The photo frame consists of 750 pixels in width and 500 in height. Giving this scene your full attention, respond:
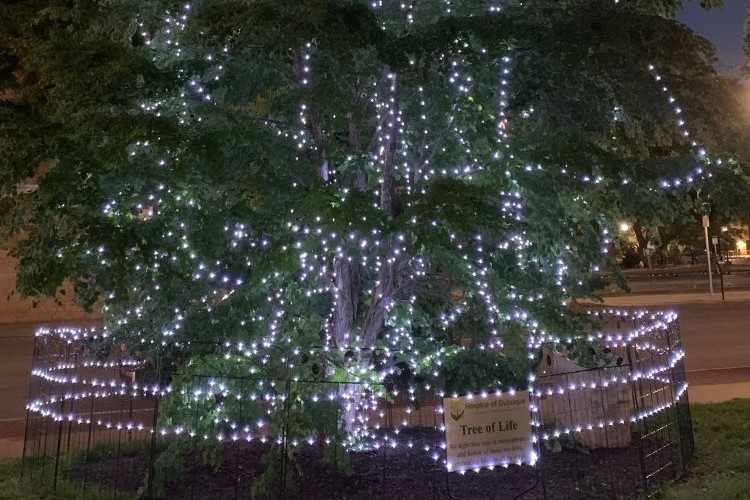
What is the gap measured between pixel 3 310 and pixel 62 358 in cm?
1914

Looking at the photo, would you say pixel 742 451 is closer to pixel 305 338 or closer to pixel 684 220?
pixel 684 220

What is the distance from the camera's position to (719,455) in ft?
24.6

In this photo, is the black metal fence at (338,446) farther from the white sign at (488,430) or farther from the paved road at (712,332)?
the paved road at (712,332)

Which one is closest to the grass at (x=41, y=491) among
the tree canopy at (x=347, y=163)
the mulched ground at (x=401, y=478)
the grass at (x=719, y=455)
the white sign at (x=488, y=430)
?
the mulched ground at (x=401, y=478)

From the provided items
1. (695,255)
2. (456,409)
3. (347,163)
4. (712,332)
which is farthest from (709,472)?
(695,255)

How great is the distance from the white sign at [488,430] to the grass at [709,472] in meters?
1.57

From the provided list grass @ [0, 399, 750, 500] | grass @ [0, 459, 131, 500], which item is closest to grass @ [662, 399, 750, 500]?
grass @ [0, 399, 750, 500]

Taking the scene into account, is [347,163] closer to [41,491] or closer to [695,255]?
[41,491]

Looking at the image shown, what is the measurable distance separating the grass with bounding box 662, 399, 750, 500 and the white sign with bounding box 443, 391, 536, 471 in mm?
1567

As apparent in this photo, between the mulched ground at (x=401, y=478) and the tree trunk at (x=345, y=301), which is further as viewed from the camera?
the tree trunk at (x=345, y=301)

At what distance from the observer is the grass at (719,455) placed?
19.9 feet

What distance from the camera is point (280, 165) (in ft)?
21.7

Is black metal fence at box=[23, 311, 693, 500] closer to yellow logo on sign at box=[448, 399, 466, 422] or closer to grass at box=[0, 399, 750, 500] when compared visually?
grass at box=[0, 399, 750, 500]

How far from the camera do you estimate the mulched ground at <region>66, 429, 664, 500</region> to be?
20.7 ft
